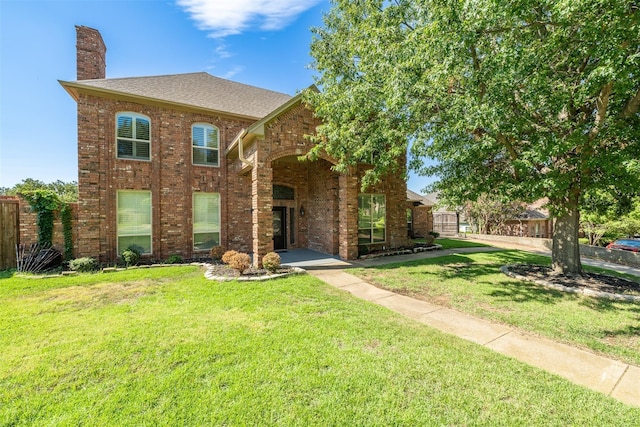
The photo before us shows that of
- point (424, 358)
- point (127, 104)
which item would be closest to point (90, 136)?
point (127, 104)

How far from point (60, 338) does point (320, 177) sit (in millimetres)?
9983

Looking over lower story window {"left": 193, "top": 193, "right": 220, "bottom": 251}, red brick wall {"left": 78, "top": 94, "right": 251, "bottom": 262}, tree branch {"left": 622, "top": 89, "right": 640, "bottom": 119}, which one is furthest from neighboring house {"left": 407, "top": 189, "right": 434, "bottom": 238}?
lower story window {"left": 193, "top": 193, "right": 220, "bottom": 251}

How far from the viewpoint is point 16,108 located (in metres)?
11.3

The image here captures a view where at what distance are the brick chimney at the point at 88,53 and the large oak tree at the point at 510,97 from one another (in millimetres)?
10292

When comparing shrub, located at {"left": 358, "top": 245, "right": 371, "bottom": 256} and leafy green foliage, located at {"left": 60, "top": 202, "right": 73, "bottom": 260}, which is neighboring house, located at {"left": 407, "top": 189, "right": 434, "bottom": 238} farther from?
leafy green foliage, located at {"left": 60, "top": 202, "right": 73, "bottom": 260}

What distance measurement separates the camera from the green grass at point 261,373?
2.53m

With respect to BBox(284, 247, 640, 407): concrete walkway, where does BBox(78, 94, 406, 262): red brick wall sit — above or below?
above

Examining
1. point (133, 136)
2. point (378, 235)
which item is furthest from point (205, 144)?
point (378, 235)

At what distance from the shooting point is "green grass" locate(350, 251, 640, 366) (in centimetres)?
415

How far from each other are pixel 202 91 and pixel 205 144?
9.70 ft

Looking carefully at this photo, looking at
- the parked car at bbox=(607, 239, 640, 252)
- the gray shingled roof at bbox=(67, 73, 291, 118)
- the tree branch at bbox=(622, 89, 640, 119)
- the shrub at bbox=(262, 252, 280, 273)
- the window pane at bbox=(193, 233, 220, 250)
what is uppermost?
Answer: the gray shingled roof at bbox=(67, 73, 291, 118)

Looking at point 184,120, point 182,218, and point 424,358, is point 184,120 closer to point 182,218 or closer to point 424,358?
point 182,218

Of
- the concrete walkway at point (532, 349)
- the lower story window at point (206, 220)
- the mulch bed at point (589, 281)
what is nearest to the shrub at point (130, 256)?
the lower story window at point (206, 220)

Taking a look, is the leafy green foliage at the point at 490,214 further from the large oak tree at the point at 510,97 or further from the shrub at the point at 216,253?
the shrub at the point at 216,253
